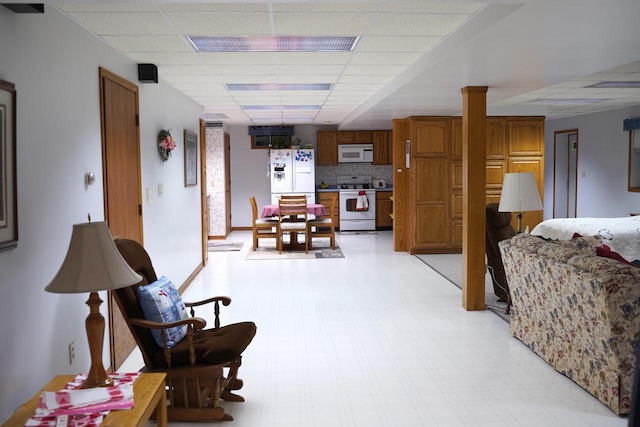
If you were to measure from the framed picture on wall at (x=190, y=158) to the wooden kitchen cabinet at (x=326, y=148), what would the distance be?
5.20m

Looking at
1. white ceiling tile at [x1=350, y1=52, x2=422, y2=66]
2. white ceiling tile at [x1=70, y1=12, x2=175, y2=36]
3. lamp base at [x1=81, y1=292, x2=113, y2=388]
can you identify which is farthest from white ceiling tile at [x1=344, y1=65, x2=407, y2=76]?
lamp base at [x1=81, y1=292, x2=113, y2=388]

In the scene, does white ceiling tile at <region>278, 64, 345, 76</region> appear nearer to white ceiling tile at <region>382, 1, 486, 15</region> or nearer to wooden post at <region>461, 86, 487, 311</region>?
wooden post at <region>461, 86, 487, 311</region>

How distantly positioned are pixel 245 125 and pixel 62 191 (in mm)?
9189

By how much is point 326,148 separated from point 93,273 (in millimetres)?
10350

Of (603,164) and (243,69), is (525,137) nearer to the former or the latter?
(603,164)

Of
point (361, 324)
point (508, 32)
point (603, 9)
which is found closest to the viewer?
point (603, 9)

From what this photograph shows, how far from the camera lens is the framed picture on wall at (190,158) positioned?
6746 millimetres

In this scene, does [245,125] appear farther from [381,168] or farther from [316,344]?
[316,344]

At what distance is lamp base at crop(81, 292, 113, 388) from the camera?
2.46 m

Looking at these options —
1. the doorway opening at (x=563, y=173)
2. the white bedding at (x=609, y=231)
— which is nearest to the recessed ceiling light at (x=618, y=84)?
the white bedding at (x=609, y=231)

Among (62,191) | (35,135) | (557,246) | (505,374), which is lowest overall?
(505,374)

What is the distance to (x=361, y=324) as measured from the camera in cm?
515

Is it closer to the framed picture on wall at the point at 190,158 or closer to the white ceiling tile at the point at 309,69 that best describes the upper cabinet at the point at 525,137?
A: the white ceiling tile at the point at 309,69

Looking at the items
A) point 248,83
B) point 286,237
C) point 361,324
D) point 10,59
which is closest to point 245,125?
point 286,237
